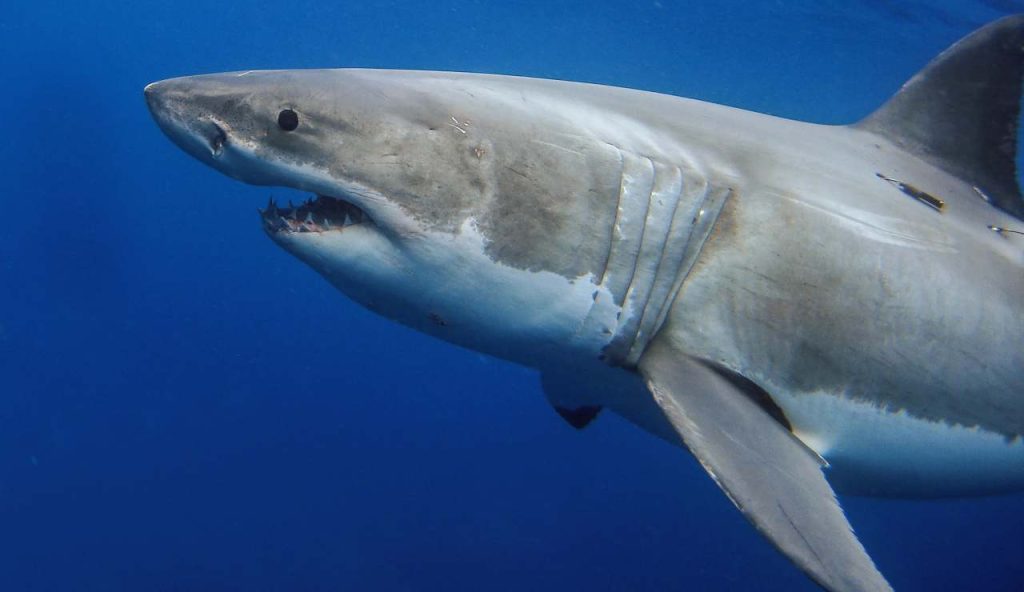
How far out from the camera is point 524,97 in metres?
2.78

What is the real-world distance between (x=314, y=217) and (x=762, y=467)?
168 centimetres

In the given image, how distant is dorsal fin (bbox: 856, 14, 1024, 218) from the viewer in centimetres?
373

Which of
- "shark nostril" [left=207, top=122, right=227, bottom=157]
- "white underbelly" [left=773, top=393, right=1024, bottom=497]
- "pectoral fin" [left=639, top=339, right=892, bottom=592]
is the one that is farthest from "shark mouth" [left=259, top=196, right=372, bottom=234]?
"white underbelly" [left=773, top=393, right=1024, bottom=497]

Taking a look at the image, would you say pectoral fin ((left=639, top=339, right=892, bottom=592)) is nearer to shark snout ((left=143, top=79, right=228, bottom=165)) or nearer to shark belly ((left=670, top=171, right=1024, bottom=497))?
shark belly ((left=670, top=171, right=1024, bottom=497))

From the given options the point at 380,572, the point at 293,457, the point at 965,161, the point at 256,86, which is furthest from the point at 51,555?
the point at 965,161

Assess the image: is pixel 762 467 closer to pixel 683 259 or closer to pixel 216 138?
pixel 683 259

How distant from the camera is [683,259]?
8.81 feet

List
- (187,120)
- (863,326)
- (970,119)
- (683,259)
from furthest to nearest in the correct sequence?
(970,119)
(863,326)
(683,259)
(187,120)

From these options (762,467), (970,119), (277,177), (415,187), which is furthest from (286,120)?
(970,119)

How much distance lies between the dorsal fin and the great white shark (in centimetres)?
43

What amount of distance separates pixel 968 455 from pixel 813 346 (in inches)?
47.8

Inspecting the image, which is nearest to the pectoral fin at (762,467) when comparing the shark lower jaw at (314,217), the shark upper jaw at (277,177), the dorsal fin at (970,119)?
the shark upper jaw at (277,177)

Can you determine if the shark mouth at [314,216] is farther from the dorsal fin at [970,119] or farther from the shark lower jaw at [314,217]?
the dorsal fin at [970,119]

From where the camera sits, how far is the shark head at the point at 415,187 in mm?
2256
